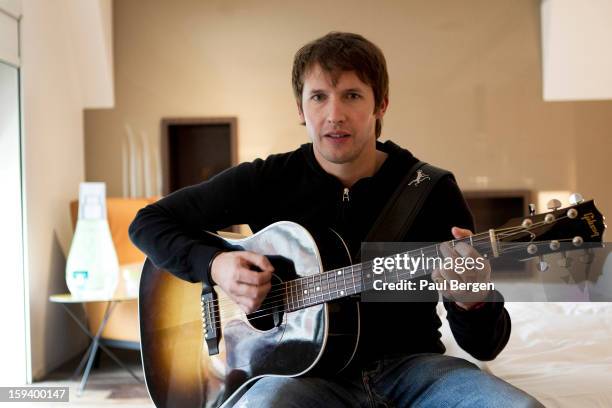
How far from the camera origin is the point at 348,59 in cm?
152

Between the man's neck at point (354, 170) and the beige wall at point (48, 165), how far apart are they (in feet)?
7.32

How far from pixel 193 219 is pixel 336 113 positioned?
429 millimetres

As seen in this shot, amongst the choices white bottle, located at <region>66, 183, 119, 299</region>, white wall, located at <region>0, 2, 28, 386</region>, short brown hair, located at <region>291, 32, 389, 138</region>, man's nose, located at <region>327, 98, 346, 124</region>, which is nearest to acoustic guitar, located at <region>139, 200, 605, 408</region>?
man's nose, located at <region>327, 98, 346, 124</region>

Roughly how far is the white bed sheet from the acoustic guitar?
1.67ft

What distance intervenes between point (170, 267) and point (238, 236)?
17 centimetres

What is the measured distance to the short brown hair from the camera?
1520 mm

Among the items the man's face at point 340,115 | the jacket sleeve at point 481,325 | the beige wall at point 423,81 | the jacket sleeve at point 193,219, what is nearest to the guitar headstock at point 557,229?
the jacket sleeve at point 481,325

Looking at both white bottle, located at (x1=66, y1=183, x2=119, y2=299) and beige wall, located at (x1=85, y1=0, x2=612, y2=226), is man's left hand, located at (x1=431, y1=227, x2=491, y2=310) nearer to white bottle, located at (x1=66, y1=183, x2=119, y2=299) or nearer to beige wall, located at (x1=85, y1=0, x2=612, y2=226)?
white bottle, located at (x1=66, y1=183, x2=119, y2=299)

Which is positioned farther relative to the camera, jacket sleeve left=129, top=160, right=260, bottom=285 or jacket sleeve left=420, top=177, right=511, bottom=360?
jacket sleeve left=129, top=160, right=260, bottom=285

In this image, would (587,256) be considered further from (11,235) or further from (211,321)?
(11,235)

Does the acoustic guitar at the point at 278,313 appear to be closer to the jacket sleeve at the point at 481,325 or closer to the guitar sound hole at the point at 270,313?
the guitar sound hole at the point at 270,313

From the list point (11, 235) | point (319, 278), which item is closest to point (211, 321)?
point (319, 278)

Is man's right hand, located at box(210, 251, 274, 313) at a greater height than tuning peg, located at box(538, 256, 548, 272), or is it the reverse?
tuning peg, located at box(538, 256, 548, 272)

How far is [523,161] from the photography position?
4.86 meters
